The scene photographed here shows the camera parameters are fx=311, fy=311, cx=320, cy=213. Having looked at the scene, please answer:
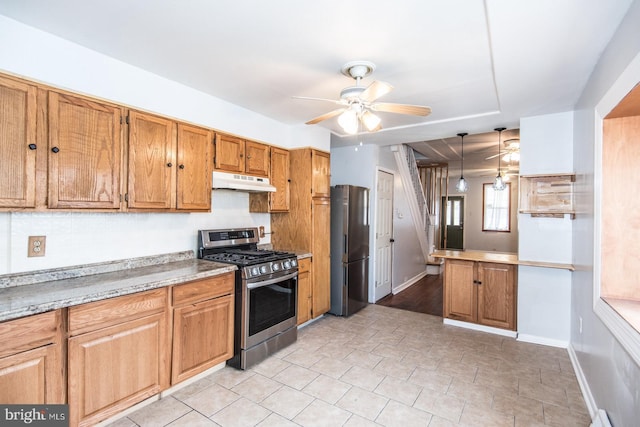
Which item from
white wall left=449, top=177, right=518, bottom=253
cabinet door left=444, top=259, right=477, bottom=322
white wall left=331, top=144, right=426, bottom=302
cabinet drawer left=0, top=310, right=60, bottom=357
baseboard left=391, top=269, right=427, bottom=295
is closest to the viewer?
cabinet drawer left=0, top=310, right=60, bottom=357

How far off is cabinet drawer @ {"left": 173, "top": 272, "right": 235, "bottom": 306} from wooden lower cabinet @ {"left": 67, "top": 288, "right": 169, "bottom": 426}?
4.6 inches

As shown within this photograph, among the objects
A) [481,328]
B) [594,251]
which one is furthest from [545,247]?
[594,251]

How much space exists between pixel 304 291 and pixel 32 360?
2.45 meters

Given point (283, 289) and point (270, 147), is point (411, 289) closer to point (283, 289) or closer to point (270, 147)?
point (283, 289)

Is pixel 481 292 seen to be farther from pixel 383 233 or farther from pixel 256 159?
pixel 256 159

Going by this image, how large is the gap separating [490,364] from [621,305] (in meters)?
1.40

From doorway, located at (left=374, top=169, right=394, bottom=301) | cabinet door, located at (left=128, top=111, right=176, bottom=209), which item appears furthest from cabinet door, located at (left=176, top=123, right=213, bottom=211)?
doorway, located at (left=374, top=169, right=394, bottom=301)

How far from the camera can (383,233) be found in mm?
5133

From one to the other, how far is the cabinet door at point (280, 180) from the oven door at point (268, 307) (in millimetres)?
870

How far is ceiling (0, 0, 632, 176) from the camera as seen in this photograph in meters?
1.71

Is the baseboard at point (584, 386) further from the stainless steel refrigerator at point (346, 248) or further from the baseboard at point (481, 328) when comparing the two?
the stainless steel refrigerator at point (346, 248)

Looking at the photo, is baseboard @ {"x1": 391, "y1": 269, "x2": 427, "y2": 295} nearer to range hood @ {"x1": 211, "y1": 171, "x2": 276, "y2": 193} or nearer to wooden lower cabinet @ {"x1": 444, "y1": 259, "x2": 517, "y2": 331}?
wooden lower cabinet @ {"x1": 444, "y1": 259, "x2": 517, "y2": 331}

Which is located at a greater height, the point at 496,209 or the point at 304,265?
the point at 496,209

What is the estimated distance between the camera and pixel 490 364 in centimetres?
292
